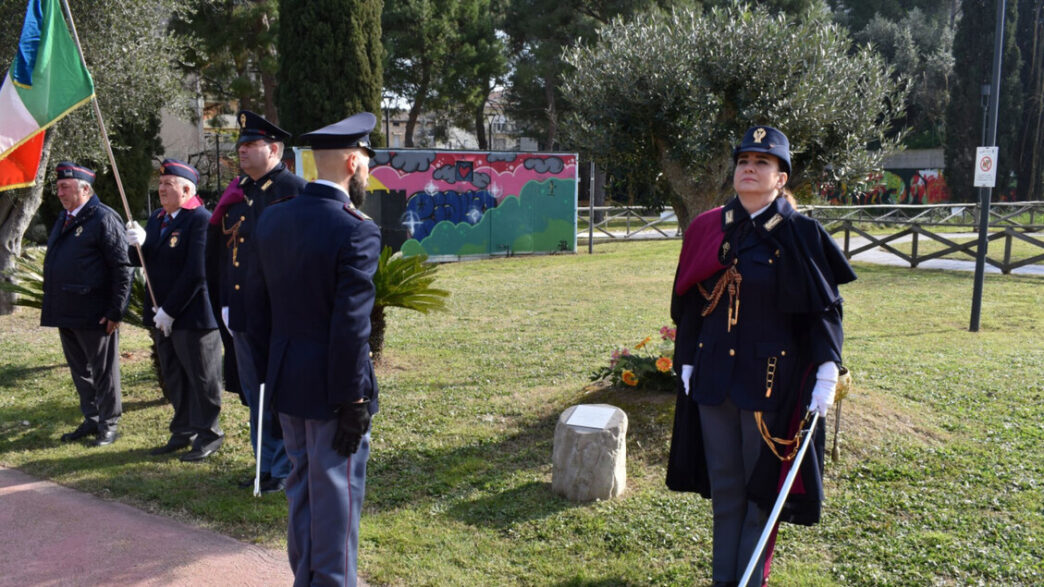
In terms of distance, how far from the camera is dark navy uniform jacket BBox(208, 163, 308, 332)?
4.65 m

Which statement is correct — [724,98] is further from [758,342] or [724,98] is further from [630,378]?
[758,342]

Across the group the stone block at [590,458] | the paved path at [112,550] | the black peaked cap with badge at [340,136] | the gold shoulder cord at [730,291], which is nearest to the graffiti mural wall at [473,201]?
the paved path at [112,550]

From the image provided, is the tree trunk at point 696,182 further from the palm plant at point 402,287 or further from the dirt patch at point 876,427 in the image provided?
the palm plant at point 402,287

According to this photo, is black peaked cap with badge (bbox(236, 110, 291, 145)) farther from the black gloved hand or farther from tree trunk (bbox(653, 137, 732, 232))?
tree trunk (bbox(653, 137, 732, 232))

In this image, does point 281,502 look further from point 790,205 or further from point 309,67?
point 309,67

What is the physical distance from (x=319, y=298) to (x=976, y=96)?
127ft

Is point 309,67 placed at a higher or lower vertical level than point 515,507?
higher

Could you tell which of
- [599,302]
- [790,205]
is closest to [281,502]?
[790,205]

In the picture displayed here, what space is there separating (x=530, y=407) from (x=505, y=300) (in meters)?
6.15

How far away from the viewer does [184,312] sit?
18.3 ft

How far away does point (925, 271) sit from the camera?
1611 centimetres

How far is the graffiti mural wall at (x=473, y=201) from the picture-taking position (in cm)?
1709

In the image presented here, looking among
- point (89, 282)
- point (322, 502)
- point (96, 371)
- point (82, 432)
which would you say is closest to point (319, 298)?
point (322, 502)

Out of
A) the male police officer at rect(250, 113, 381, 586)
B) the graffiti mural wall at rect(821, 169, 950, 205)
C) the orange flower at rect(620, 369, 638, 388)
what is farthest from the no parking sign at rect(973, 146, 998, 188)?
the graffiti mural wall at rect(821, 169, 950, 205)
